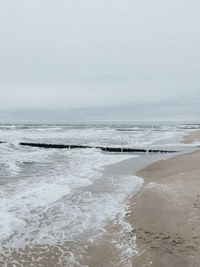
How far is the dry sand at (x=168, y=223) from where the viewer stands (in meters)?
3.68

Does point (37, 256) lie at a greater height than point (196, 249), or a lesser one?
lesser

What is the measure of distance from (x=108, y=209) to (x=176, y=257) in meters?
2.82

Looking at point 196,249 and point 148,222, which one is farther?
point 148,222

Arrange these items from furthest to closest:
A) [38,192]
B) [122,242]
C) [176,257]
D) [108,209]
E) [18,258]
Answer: [38,192] → [108,209] → [122,242] → [18,258] → [176,257]

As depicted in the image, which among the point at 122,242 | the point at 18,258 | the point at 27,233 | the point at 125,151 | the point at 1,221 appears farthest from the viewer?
the point at 125,151

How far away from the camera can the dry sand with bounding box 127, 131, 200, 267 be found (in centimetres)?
368

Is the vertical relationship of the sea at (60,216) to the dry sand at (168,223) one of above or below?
below

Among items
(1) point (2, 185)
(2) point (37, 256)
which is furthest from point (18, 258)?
(1) point (2, 185)

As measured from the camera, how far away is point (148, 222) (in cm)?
514

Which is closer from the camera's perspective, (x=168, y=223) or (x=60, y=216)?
(x=168, y=223)

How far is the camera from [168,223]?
4.93 meters

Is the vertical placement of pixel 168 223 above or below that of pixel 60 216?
above

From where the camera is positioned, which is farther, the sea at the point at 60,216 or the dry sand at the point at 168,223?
the sea at the point at 60,216

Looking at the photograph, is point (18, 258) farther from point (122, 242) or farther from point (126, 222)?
point (126, 222)
